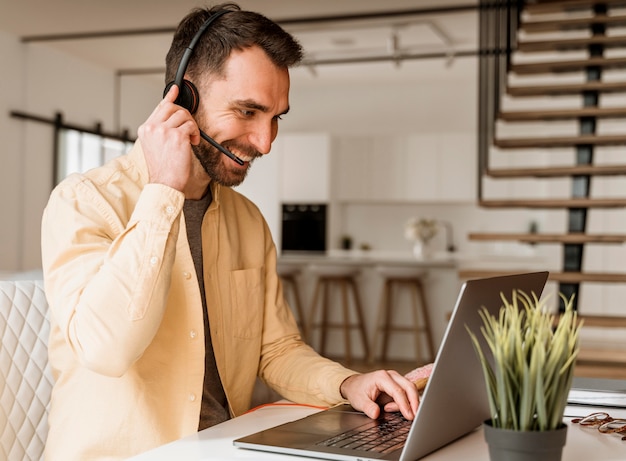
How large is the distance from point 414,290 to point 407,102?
3.79 m

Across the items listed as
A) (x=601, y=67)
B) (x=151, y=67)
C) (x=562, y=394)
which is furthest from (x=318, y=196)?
(x=562, y=394)

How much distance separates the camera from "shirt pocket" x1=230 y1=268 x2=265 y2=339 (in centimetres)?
176

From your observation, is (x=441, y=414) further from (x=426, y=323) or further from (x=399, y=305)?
(x=399, y=305)

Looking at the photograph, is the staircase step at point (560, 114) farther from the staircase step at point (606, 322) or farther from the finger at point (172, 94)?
the finger at point (172, 94)

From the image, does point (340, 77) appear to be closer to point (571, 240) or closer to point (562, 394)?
point (571, 240)

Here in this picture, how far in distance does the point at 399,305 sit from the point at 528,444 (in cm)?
636

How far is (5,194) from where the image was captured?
303 inches

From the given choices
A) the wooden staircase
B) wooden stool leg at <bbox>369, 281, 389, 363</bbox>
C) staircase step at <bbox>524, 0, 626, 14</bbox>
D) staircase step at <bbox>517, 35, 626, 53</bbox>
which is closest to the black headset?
the wooden staircase

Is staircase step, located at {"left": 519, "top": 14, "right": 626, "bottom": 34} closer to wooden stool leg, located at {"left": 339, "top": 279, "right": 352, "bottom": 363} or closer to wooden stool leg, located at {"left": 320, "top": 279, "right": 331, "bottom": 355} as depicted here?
wooden stool leg, located at {"left": 339, "top": 279, "right": 352, "bottom": 363}

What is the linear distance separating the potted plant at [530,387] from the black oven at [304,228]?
913cm

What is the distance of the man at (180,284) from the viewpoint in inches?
52.0

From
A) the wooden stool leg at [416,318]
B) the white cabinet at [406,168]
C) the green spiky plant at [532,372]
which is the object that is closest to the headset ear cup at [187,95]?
the green spiky plant at [532,372]

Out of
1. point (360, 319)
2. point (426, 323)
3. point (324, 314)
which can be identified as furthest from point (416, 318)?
point (324, 314)

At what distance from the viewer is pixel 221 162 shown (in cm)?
163
